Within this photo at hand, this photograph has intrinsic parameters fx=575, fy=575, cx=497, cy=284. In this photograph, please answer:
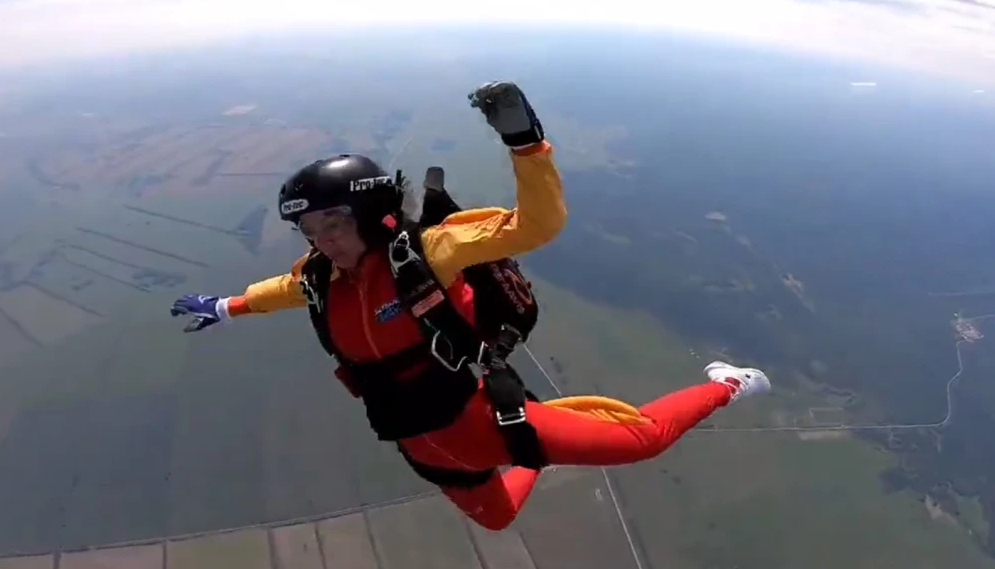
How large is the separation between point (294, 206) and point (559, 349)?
18.4 metres

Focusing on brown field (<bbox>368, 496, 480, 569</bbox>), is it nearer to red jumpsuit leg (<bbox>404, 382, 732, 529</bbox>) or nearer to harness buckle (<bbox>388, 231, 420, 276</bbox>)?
red jumpsuit leg (<bbox>404, 382, 732, 529</bbox>)

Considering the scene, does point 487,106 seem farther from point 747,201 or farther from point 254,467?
point 747,201

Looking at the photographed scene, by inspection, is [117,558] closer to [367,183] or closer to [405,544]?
[405,544]

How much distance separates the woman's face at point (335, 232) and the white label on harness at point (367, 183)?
0.07 m

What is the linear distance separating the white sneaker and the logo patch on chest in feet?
5.96

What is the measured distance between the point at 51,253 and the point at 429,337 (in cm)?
3386

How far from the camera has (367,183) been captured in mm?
1732

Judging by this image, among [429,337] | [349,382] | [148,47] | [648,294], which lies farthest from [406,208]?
[148,47]

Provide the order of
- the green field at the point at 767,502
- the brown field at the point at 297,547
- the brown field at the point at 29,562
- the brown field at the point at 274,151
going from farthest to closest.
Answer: the brown field at the point at 274,151
the green field at the point at 767,502
the brown field at the point at 29,562
the brown field at the point at 297,547

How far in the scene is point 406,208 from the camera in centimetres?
183

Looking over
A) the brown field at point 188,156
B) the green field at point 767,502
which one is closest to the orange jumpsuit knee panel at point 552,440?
the green field at point 767,502

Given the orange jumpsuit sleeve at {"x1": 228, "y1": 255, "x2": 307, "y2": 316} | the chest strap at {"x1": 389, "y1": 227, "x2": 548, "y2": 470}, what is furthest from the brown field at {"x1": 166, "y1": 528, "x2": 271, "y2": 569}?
the chest strap at {"x1": 389, "y1": 227, "x2": 548, "y2": 470}

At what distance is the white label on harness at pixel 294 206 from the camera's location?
1.70 m

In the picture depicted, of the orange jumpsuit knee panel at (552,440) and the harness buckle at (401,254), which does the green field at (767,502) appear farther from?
the harness buckle at (401,254)
